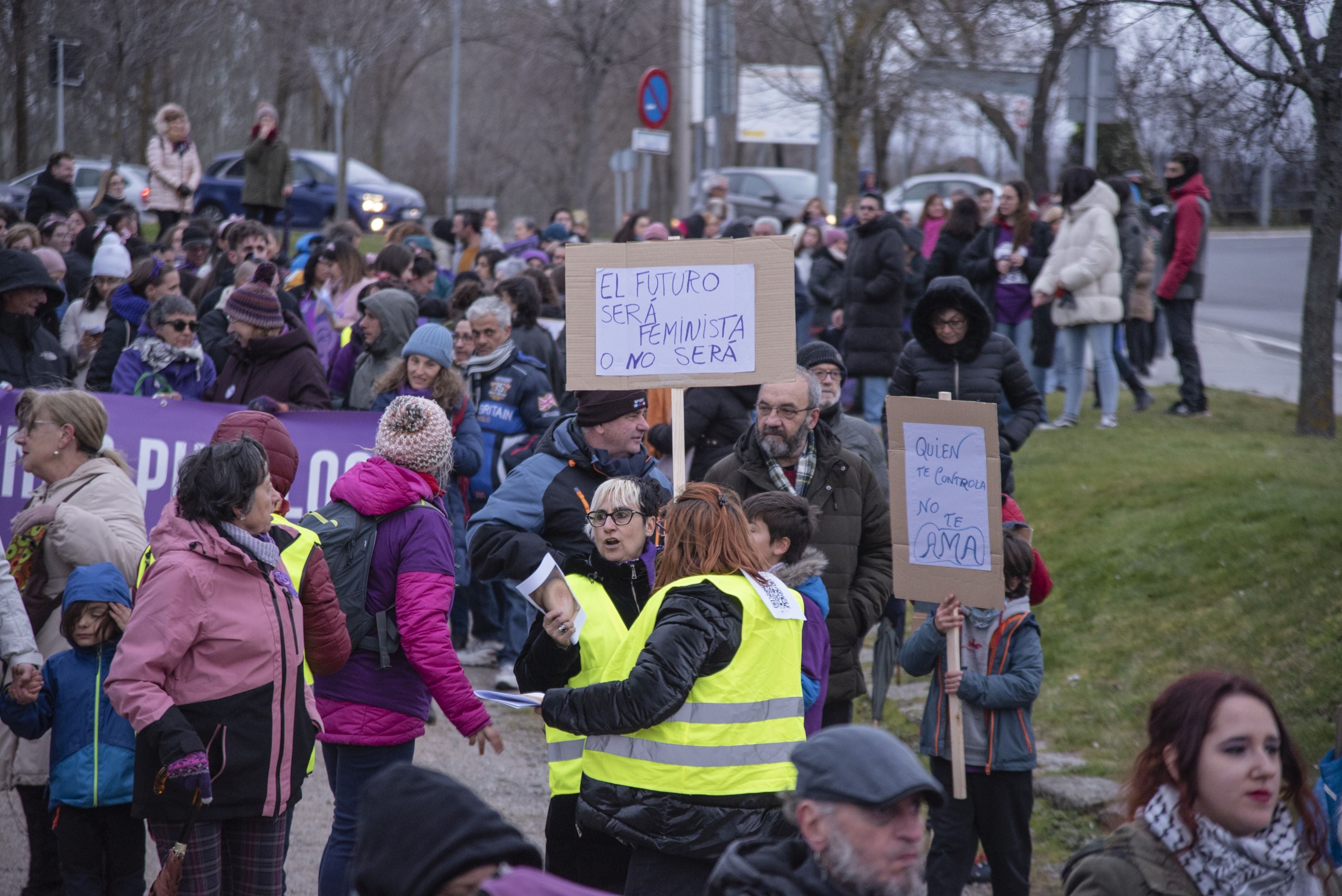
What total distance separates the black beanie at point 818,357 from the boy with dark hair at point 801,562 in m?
1.90

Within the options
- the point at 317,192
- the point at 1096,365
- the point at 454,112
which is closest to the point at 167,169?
the point at 1096,365

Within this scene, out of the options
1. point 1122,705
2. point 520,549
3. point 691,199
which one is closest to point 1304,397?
point 1122,705

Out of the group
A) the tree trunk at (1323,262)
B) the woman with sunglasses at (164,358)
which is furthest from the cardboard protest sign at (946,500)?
the tree trunk at (1323,262)

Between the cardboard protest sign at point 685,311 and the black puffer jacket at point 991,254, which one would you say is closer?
the cardboard protest sign at point 685,311

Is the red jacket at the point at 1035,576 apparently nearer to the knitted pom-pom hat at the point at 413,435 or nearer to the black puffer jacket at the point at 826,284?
the knitted pom-pom hat at the point at 413,435

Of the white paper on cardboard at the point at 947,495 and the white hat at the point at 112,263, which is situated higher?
the white hat at the point at 112,263

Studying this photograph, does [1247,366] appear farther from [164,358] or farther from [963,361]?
[164,358]

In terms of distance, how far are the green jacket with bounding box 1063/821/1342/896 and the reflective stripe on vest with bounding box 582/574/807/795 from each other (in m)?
0.90

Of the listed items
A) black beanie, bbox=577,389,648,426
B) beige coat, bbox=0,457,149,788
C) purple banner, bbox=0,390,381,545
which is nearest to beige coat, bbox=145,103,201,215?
purple banner, bbox=0,390,381,545

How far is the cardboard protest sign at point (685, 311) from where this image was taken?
5055 mm

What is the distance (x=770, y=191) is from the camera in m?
27.3

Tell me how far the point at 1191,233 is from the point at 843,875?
34.3 feet

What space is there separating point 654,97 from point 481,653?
1032cm

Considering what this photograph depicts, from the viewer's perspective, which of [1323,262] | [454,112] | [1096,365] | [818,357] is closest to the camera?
[818,357]
